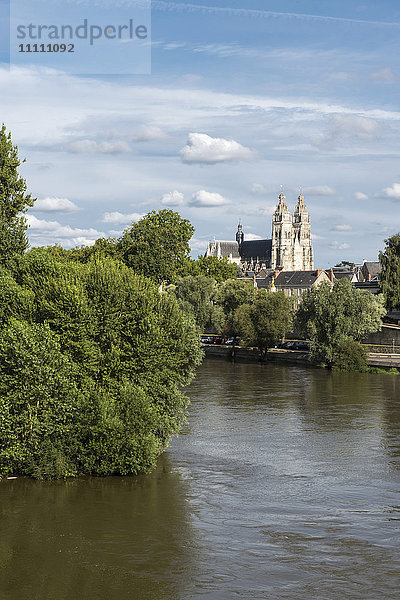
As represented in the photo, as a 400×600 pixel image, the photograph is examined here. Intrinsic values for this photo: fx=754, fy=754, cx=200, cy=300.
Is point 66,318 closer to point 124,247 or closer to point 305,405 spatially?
point 305,405

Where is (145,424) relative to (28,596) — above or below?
above

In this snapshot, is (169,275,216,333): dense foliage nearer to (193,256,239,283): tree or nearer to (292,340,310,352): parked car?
(292,340,310,352): parked car

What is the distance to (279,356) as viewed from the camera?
275ft

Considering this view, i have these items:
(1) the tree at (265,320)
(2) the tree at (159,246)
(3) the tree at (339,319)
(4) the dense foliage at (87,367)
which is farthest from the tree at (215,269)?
(4) the dense foliage at (87,367)

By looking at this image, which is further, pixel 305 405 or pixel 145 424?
pixel 305 405

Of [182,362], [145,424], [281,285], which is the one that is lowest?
[145,424]

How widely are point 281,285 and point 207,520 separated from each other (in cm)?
14468

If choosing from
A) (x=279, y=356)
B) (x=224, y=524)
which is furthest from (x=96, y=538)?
(x=279, y=356)

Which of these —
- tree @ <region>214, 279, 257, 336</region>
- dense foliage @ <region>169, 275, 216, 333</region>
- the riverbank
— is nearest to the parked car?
the riverbank

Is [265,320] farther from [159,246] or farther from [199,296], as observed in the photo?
[159,246]

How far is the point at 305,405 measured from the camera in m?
50.7

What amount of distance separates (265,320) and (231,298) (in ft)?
41.3

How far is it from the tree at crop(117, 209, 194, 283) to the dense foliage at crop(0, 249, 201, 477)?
73.2 meters

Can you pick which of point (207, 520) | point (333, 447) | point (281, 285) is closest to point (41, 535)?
point (207, 520)
